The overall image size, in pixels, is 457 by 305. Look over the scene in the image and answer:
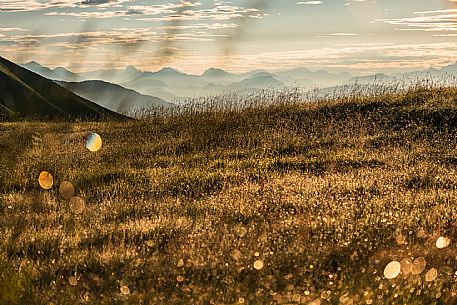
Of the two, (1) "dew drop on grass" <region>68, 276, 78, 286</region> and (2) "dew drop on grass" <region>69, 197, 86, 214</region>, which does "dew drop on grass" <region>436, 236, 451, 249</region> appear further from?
(2) "dew drop on grass" <region>69, 197, 86, 214</region>

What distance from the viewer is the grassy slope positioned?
20.1 feet

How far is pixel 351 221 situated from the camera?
812 cm

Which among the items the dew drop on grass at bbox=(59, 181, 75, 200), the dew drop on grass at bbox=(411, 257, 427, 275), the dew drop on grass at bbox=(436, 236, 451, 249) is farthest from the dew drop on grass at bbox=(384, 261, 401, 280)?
the dew drop on grass at bbox=(59, 181, 75, 200)

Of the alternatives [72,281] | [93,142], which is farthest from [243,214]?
[93,142]

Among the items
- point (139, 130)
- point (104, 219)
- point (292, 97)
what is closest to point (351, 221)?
point (104, 219)

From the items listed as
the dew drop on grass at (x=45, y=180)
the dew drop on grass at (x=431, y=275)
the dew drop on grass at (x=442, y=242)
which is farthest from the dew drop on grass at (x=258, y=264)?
the dew drop on grass at (x=45, y=180)

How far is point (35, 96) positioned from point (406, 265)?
94481mm

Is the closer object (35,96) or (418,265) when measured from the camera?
(418,265)

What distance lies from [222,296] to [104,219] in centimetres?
379

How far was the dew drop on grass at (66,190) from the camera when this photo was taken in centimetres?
1122

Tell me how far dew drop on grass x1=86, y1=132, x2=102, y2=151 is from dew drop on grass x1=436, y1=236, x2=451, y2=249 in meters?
11.6

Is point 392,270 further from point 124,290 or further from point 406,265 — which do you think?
point 124,290

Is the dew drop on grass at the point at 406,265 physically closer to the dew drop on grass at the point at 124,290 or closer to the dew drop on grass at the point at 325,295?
the dew drop on grass at the point at 325,295

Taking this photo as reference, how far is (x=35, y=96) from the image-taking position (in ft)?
306
